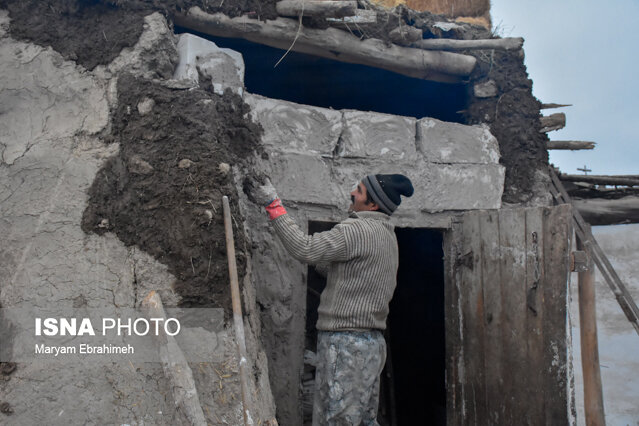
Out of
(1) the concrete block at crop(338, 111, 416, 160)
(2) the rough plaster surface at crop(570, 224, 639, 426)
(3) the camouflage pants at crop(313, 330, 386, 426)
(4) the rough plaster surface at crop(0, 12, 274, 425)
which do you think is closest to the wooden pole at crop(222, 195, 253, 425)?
(4) the rough plaster surface at crop(0, 12, 274, 425)

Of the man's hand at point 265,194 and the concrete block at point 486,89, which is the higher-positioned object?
the concrete block at point 486,89

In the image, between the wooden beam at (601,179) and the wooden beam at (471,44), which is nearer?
the wooden beam at (471,44)

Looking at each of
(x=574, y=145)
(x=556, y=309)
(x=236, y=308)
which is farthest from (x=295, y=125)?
(x=574, y=145)

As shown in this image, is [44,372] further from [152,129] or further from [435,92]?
[435,92]

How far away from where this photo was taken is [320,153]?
11.2ft

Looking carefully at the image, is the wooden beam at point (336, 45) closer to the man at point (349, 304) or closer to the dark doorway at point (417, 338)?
the man at point (349, 304)

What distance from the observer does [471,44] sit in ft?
12.8

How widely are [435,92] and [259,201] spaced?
2243mm

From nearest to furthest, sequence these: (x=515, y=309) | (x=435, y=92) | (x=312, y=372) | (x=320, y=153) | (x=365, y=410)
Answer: (x=365, y=410) → (x=515, y=309) → (x=320, y=153) → (x=312, y=372) → (x=435, y=92)

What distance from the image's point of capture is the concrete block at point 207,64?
299cm

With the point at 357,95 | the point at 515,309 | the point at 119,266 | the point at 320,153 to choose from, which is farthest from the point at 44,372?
the point at 357,95

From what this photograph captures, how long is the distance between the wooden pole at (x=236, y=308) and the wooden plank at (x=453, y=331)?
172 centimetres

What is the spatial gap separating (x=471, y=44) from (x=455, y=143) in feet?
2.40

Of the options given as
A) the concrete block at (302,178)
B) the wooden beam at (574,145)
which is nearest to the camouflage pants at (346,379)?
the concrete block at (302,178)
